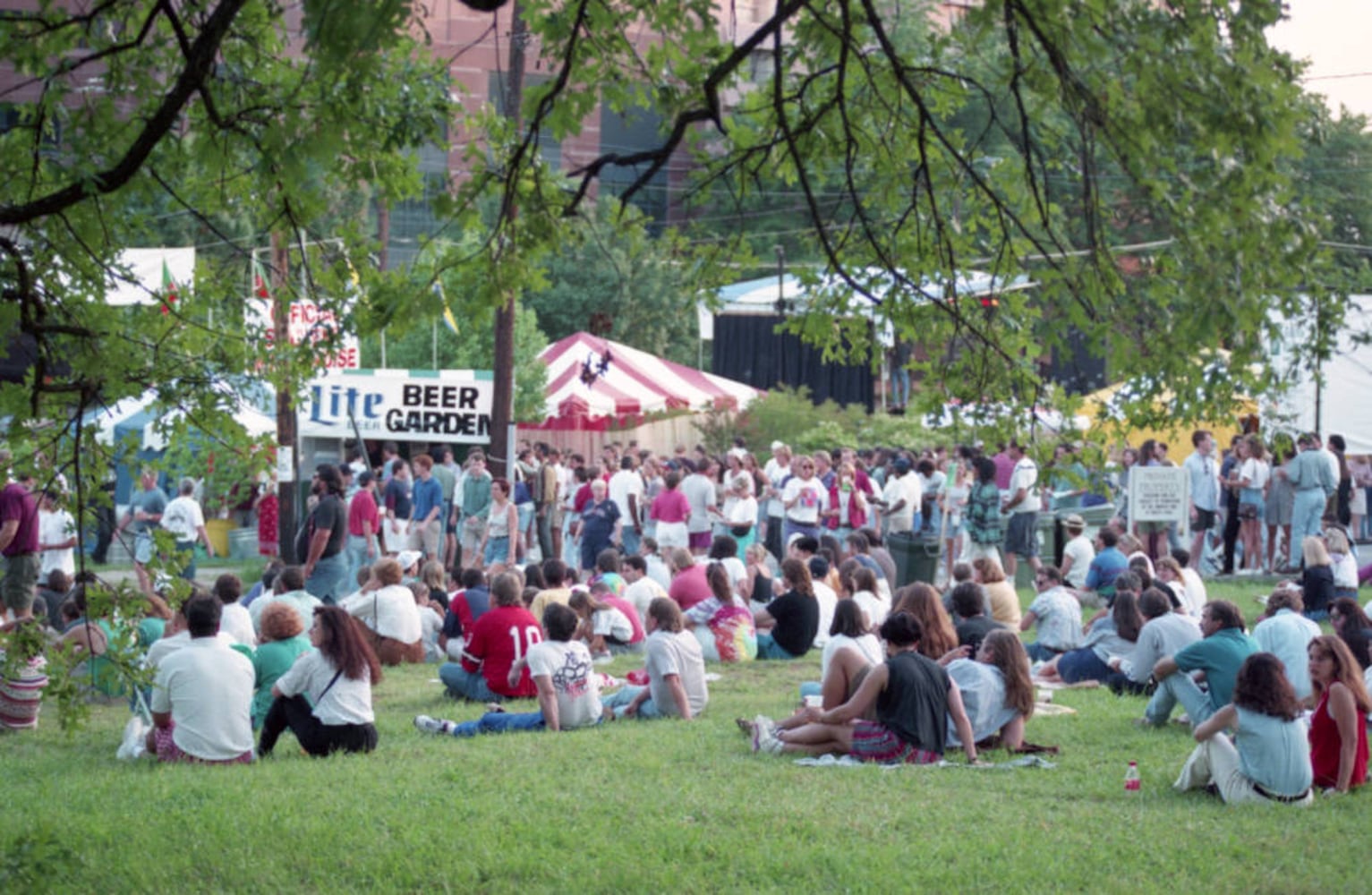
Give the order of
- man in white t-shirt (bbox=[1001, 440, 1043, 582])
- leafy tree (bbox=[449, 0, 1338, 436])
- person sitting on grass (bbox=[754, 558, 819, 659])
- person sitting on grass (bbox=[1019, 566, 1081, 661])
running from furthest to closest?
1. man in white t-shirt (bbox=[1001, 440, 1043, 582])
2. person sitting on grass (bbox=[754, 558, 819, 659])
3. person sitting on grass (bbox=[1019, 566, 1081, 661])
4. leafy tree (bbox=[449, 0, 1338, 436])

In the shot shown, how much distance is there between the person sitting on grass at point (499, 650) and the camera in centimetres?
1227

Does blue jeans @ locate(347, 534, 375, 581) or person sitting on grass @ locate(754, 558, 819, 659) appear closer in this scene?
person sitting on grass @ locate(754, 558, 819, 659)

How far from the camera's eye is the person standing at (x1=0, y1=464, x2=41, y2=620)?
550 inches

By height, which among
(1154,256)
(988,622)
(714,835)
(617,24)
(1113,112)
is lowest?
(714,835)

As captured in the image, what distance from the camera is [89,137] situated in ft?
22.0

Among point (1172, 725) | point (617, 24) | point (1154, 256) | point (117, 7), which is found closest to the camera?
point (1154, 256)

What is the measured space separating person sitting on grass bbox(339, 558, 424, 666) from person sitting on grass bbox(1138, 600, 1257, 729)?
6850mm

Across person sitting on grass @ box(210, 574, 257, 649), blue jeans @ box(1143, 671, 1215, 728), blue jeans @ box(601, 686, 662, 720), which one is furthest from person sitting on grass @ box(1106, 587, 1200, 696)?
person sitting on grass @ box(210, 574, 257, 649)

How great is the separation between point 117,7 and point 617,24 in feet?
8.19

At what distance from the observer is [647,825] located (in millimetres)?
7914

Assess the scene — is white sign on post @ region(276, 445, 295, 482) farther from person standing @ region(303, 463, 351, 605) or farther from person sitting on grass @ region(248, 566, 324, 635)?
person sitting on grass @ region(248, 566, 324, 635)

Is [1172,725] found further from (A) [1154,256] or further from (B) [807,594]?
(A) [1154,256]

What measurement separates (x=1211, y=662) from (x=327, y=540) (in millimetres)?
9465

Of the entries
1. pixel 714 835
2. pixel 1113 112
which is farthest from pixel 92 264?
pixel 1113 112
